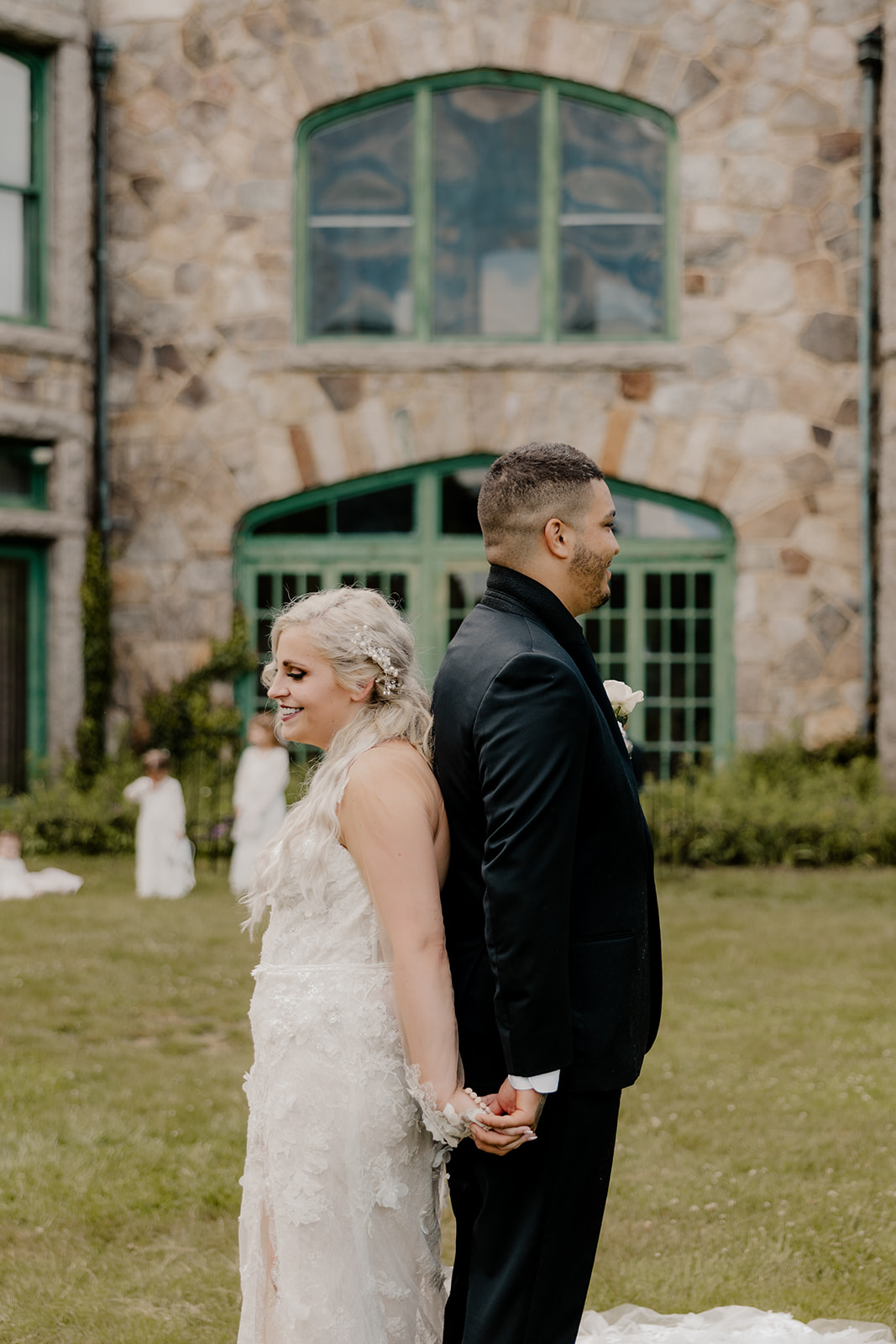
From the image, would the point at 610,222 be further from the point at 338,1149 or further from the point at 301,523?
the point at 338,1149

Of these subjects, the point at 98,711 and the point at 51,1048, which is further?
the point at 98,711

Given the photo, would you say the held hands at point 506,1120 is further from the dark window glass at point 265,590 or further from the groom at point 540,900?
the dark window glass at point 265,590

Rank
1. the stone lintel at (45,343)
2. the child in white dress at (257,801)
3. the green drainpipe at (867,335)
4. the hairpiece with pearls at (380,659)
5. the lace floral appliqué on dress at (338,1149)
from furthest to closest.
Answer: the green drainpipe at (867,335)
the stone lintel at (45,343)
the child in white dress at (257,801)
the hairpiece with pearls at (380,659)
the lace floral appliqué on dress at (338,1149)

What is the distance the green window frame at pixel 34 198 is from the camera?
41.9ft

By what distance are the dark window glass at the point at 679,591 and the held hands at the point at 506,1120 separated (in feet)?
34.7

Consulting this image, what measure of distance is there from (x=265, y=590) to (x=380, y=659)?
1046 centimetres

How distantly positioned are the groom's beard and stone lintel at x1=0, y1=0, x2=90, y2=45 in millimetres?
11376

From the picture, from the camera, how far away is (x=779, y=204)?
12609 mm

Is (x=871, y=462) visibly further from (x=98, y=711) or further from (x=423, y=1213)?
(x=423, y=1213)

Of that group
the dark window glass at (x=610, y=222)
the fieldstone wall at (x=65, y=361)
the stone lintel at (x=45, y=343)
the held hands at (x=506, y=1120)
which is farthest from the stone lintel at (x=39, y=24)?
the held hands at (x=506, y=1120)

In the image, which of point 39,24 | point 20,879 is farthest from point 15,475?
point 20,879

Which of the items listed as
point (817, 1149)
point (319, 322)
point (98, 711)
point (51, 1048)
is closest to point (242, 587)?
point (98, 711)

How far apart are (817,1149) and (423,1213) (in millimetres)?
2435

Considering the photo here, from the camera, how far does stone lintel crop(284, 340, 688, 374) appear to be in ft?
41.5
